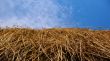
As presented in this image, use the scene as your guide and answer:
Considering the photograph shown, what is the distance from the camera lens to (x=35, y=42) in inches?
86.7

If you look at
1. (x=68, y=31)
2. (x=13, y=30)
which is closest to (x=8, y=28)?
(x=13, y=30)

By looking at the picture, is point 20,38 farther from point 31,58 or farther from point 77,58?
point 77,58

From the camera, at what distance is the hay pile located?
2090 millimetres

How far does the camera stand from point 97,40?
2416 millimetres

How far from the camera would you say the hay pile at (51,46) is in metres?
2.09

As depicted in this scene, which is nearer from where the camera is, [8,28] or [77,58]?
[77,58]

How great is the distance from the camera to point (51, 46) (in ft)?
7.04

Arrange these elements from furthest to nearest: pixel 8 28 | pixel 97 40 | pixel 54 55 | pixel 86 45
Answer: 1. pixel 8 28
2. pixel 97 40
3. pixel 86 45
4. pixel 54 55

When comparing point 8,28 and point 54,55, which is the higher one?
point 8,28

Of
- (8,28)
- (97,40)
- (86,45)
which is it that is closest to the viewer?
(86,45)

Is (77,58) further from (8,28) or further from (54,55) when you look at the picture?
(8,28)

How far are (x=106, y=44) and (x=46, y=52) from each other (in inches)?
23.7

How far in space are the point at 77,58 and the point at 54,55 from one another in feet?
0.58

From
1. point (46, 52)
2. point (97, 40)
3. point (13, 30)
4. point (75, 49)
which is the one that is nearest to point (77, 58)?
point (75, 49)
